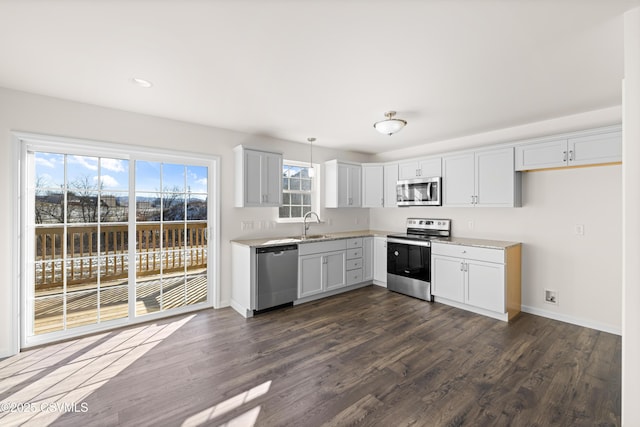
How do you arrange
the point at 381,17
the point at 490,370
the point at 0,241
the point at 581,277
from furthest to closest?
the point at 581,277 < the point at 0,241 < the point at 490,370 < the point at 381,17

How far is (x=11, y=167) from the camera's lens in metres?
2.68

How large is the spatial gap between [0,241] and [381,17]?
3.80 m

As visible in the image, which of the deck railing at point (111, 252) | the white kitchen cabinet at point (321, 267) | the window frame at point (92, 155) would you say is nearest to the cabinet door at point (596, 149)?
the white kitchen cabinet at point (321, 267)

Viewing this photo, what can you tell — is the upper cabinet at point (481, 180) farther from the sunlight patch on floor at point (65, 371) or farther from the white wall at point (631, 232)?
the sunlight patch on floor at point (65, 371)

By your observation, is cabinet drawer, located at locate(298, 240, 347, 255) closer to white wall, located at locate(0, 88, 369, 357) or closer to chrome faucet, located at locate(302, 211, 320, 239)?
chrome faucet, located at locate(302, 211, 320, 239)

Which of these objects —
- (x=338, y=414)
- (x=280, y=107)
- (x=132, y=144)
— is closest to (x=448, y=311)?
(x=338, y=414)

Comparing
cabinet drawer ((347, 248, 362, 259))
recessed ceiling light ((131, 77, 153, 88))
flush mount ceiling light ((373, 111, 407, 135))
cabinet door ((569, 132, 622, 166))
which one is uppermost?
recessed ceiling light ((131, 77, 153, 88))

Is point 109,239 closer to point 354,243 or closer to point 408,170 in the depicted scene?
point 354,243

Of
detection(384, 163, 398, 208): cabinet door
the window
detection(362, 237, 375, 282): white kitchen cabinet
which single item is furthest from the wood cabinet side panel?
the window

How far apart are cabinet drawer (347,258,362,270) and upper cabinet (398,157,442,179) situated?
165cm

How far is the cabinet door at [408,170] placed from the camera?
4.75m

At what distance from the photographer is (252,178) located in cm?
398

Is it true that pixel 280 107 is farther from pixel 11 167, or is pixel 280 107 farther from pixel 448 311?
pixel 448 311

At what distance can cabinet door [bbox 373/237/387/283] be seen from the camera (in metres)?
4.88
